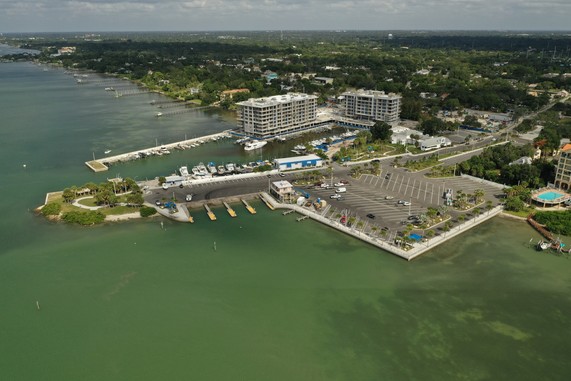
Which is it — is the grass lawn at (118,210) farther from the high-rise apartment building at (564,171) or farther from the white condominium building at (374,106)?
the white condominium building at (374,106)

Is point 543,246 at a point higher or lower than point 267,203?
lower

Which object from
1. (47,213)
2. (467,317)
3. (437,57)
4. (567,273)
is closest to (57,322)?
(47,213)

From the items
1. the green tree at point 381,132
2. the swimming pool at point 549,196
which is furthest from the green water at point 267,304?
the green tree at point 381,132

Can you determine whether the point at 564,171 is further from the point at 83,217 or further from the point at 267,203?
the point at 83,217

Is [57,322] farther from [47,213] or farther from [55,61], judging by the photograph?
[55,61]

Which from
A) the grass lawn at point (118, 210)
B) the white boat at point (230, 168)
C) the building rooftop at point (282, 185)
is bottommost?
the grass lawn at point (118, 210)

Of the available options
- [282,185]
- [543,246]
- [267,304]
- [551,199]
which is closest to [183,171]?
[282,185]
